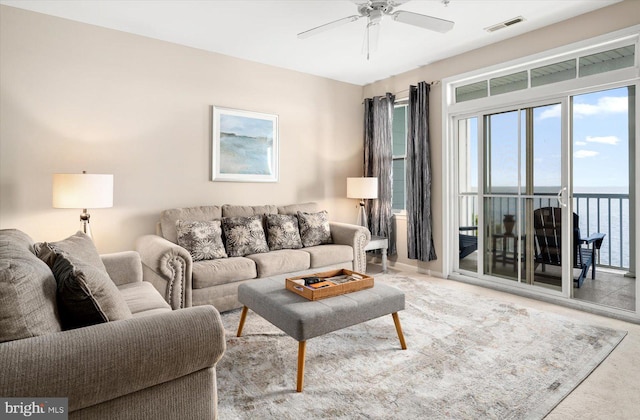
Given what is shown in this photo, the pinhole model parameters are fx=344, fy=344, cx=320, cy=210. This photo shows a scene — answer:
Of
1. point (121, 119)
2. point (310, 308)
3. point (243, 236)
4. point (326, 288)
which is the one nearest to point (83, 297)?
point (310, 308)

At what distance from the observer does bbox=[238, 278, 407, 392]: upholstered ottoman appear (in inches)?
78.0

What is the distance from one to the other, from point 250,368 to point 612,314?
3.14m

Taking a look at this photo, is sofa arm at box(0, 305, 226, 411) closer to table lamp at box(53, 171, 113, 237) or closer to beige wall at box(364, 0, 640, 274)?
table lamp at box(53, 171, 113, 237)

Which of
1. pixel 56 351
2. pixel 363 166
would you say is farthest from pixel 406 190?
pixel 56 351

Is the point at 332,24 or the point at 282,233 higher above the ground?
the point at 332,24

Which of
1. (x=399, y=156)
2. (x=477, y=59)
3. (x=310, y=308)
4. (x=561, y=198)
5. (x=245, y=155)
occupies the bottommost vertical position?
(x=310, y=308)

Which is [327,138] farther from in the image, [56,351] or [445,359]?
[56,351]

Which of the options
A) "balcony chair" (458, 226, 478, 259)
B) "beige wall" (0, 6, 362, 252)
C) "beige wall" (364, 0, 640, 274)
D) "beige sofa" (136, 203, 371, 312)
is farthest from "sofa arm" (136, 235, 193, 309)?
"balcony chair" (458, 226, 478, 259)

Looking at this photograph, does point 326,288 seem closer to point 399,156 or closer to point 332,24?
point 332,24

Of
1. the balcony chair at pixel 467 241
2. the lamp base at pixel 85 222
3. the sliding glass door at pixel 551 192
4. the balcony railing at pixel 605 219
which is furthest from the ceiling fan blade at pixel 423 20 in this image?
the lamp base at pixel 85 222

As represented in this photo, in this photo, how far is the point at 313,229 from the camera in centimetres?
415

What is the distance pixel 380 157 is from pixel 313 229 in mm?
1634

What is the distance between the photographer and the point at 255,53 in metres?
4.04

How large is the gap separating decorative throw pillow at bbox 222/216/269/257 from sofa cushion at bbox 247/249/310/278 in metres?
0.13
